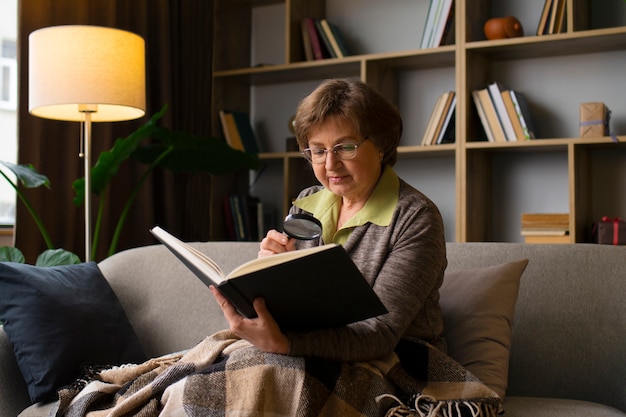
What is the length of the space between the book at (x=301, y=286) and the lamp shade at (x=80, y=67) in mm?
1315

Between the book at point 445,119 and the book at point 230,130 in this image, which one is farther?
the book at point 230,130

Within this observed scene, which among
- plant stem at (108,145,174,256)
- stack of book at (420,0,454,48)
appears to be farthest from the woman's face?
stack of book at (420,0,454,48)

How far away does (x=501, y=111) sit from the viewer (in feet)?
11.2

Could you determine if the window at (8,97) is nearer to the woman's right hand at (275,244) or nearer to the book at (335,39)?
the book at (335,39)

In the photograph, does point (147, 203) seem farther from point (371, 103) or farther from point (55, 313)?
point (371, 103)

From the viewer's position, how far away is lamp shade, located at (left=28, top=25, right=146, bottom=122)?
2.67 meters

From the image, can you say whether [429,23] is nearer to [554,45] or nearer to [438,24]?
[438,24]

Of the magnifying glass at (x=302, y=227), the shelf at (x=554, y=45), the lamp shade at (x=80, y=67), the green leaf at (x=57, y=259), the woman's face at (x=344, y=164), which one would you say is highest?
the shelf at (x=554, y=45)

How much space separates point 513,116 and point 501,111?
6cm

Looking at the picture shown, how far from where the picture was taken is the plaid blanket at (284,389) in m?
1.50

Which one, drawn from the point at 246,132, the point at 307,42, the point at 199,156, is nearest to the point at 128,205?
the point at 199,156

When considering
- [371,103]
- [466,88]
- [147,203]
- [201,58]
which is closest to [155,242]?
[147,203]

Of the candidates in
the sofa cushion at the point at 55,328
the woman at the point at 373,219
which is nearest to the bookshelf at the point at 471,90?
the woman at the point at 373,219

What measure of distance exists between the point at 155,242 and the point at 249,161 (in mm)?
598
